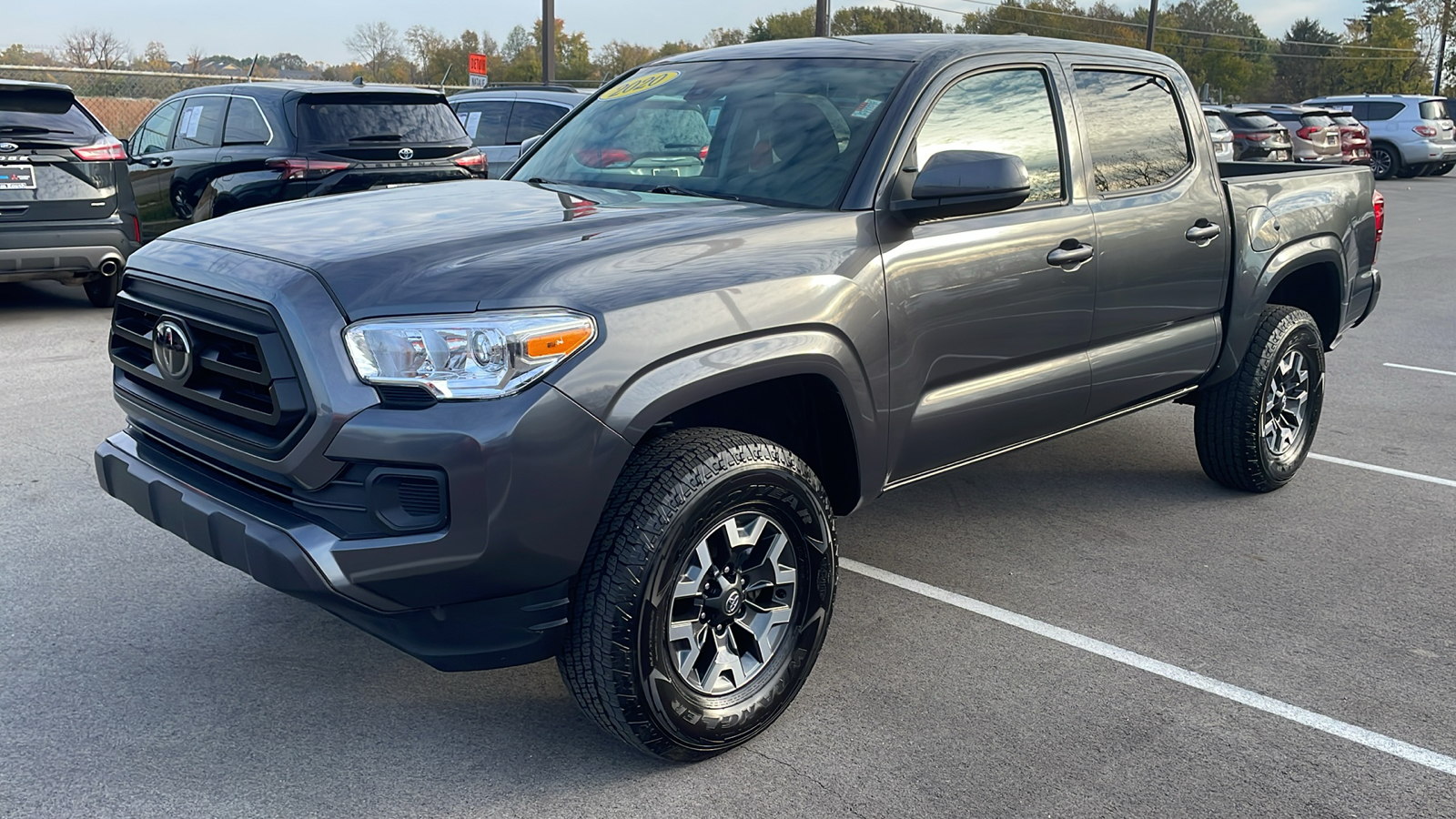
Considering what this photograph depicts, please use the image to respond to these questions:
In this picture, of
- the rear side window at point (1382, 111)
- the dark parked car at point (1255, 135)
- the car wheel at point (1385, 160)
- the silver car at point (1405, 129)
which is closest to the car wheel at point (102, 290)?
the dark parked car at point (1255, 135)

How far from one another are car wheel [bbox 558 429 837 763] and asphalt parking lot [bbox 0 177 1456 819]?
0.56 ft

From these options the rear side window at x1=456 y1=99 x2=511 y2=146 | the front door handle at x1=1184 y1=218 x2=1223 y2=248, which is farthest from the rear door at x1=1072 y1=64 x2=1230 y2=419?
the rear side window at x1=456 y1=99 x2=511 y2=146

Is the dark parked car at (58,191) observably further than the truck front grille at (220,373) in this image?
Yes

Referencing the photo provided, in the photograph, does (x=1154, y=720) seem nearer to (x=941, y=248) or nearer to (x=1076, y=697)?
(x=1076, y=697)

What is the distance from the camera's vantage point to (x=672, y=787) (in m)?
2.98

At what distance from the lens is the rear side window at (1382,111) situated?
28.6m

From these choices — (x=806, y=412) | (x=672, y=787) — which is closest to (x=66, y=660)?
(x=672, y=787)

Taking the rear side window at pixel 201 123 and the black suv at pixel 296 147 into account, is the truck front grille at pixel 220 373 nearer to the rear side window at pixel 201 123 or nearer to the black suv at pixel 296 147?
the black suv at pixel 296 147

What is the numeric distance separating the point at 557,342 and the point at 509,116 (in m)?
10.1

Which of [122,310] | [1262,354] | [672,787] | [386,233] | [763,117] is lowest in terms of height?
[672,787]

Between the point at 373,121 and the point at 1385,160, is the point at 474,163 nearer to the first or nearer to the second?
the point at 373,121

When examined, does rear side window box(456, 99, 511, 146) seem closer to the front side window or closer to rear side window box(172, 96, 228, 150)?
rear side window box(172, 96, 228, 150)

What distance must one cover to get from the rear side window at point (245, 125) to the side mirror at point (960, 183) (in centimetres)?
736

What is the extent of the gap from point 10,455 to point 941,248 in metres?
4.30
